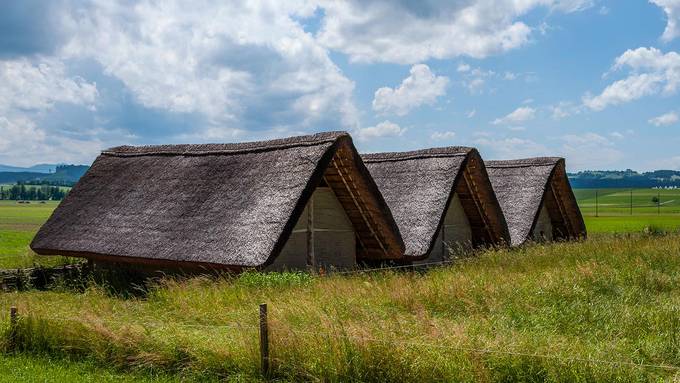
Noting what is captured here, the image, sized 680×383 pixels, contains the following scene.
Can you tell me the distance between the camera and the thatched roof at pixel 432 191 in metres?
17.1

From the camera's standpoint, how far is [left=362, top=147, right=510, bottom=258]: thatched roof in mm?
17141

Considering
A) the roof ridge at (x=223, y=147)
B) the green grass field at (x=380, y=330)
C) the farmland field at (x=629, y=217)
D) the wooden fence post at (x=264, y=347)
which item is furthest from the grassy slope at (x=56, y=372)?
the farmland field at (x=629, y=217)

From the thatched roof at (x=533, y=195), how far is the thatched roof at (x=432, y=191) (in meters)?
2.06

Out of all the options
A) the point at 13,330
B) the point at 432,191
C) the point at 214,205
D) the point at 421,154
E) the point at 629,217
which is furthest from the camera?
the point at 629,217

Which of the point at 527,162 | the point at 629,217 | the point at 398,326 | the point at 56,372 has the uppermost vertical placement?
the point at 527,162

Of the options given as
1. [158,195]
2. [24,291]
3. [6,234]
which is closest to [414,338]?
[158,195]

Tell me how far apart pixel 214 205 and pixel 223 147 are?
123 inches

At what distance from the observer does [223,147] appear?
17.1 meters

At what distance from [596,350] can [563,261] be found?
788 centimetres

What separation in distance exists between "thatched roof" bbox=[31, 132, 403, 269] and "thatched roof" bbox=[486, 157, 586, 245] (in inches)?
309

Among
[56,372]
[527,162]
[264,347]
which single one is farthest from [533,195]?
[56,372]

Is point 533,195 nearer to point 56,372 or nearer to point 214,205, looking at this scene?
point 214,205

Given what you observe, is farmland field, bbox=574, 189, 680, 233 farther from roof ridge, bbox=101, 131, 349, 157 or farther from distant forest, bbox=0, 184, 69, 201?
distant forest, bbox=0, 184, 69, 201

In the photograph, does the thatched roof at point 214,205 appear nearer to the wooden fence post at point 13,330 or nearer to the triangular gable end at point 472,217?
the triangular gable end at point 472,217
